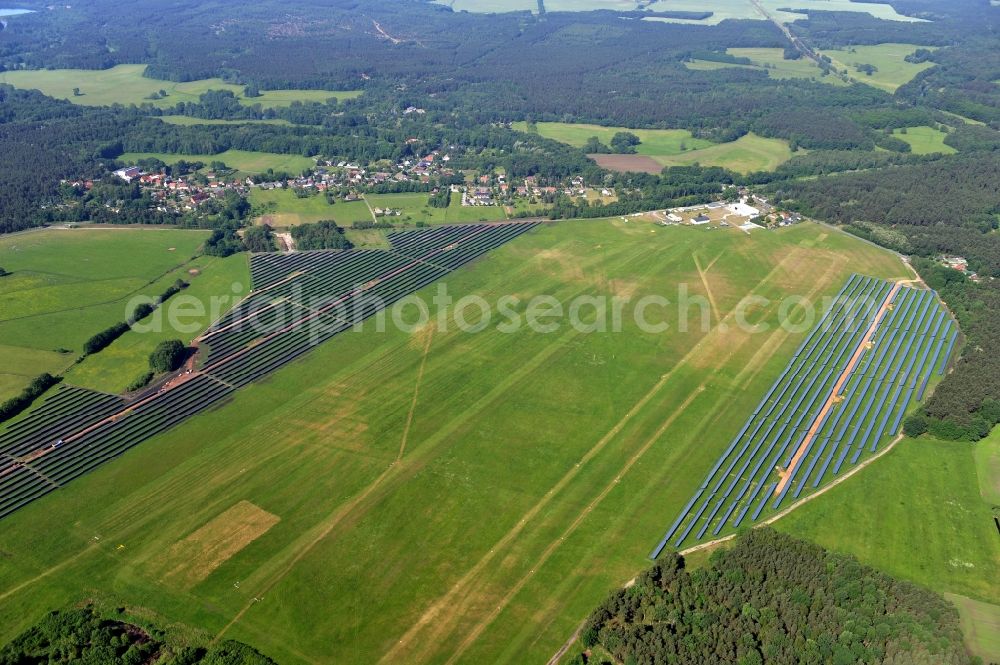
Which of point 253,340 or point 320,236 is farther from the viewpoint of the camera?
point 320,236

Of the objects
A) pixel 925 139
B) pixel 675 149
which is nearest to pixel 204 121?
pixel 675 149

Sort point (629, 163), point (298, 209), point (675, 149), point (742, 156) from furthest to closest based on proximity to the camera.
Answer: point (675, 149)
point (742, 156)
point (629, 163)
point (298, 209)

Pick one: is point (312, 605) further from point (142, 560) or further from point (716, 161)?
point (716, 161)

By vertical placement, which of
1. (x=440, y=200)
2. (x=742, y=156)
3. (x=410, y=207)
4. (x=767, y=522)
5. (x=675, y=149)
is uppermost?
(x=440, y=200)

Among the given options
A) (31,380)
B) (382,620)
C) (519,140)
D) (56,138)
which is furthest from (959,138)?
(56,138)

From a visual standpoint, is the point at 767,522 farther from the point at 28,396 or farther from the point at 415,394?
the point at 28,396

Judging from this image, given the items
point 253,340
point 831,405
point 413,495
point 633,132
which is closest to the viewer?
point 413,495

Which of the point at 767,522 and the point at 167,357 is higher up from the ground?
the point at 167,357
